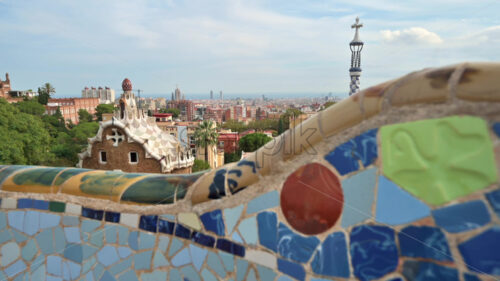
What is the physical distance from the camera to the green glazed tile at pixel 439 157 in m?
1.29

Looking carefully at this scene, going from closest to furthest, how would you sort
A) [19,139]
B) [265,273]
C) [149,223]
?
[265,273] → [149,223] → [19,139]

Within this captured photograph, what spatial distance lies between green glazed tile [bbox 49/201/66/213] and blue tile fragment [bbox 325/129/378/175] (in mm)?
2045

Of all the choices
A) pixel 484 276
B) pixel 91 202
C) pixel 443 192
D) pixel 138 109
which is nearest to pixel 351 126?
pixel 443 192

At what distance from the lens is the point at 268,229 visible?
183cm

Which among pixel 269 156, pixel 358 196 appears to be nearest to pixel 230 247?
pixel 269 156

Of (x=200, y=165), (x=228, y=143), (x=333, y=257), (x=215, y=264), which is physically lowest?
(x=228, y=143)

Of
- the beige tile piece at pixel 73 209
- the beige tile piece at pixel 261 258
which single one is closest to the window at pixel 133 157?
the beige tile piece at pixel 73 209

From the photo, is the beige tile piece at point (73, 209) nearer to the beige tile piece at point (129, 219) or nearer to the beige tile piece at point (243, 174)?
the beige tile piece at point (129, 219)

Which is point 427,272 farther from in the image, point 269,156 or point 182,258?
point 182,258

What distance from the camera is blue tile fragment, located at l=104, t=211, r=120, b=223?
7.54 ft

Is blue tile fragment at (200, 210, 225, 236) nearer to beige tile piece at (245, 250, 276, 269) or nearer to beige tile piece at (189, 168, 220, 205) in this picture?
beige tile piece at (189, 168, 220, 205)

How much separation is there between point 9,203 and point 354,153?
8.96 ft

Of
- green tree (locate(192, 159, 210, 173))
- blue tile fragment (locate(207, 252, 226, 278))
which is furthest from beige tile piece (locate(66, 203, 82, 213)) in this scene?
green tree (locate(192, 159, 210, 173))

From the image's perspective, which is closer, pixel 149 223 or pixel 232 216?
pixel 232 216
